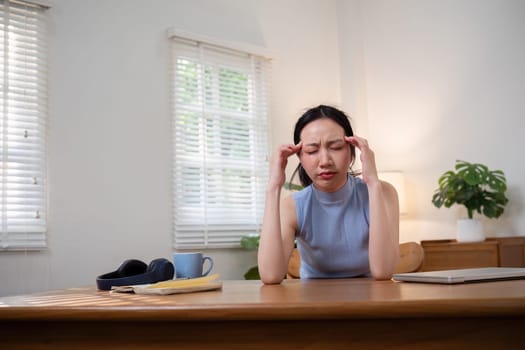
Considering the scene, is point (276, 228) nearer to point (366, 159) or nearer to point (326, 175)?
point (326, 175)

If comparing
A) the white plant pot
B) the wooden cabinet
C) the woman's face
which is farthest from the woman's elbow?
the white plant pot

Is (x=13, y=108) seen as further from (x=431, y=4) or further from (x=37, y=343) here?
(x=431, y=4)

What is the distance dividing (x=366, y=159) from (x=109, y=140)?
2492 mm

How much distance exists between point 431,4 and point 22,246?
361 cm

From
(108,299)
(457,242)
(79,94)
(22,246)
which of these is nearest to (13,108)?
(79,94)

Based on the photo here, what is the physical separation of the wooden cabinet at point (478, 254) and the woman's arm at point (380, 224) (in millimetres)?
2079

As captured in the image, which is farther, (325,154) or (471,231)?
(471,231)

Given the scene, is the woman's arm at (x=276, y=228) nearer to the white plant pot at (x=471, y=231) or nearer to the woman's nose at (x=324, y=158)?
the woman's nose at (x=324, y=158)

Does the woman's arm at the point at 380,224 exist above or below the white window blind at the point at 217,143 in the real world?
below

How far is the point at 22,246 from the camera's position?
345 cm

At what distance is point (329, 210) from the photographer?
1902 mm

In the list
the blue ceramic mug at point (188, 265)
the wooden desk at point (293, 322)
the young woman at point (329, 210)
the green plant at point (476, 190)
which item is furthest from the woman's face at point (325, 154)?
the green plant at point (476, 190)

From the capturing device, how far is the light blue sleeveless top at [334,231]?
6.11 feet

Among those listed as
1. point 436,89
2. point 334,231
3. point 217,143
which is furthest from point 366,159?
point 436,89
